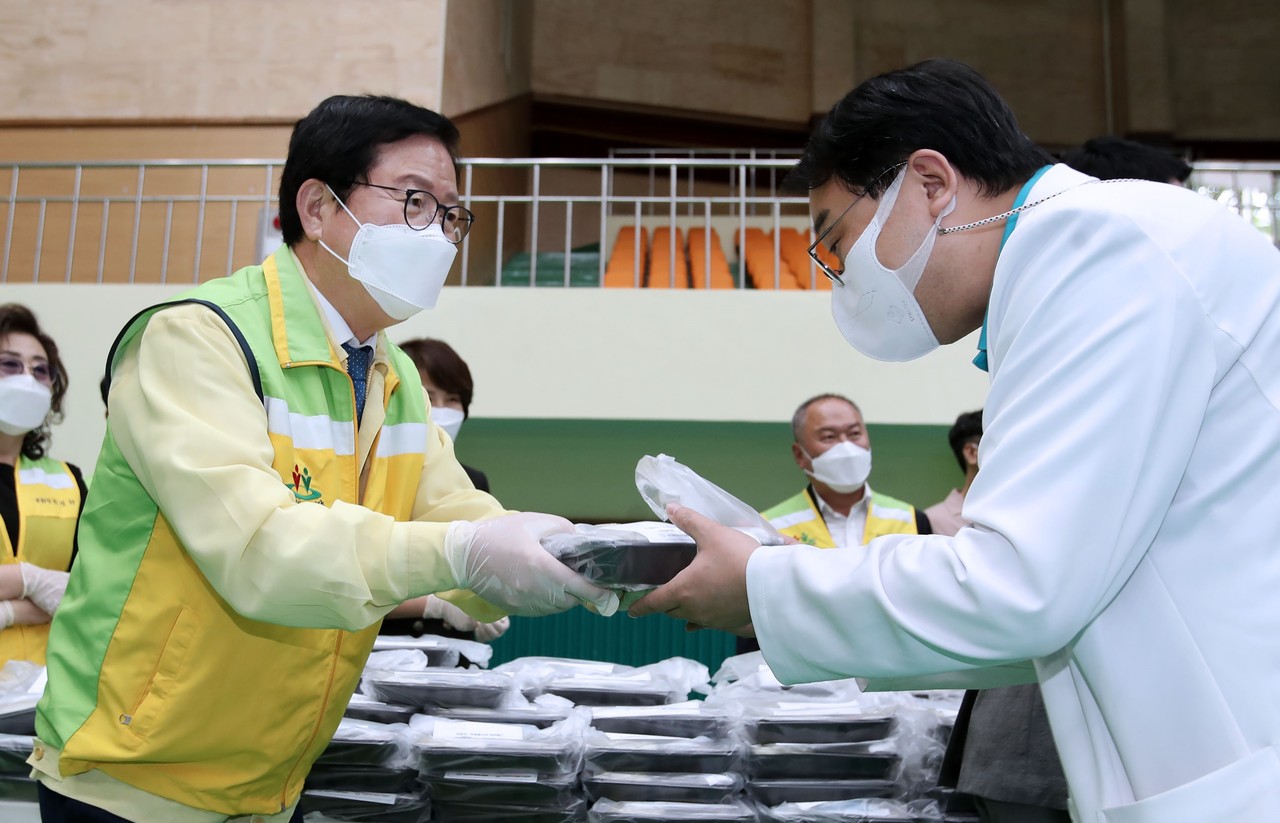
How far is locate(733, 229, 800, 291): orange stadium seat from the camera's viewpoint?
24.7ft

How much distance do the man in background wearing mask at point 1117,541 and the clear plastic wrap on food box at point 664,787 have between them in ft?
2.16

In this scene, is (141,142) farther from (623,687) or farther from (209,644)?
(209,644)

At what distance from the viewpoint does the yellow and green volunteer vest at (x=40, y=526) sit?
8.96ft

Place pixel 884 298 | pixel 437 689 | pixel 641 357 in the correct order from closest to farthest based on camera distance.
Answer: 1. pixel 884 298
2. pixel 437 689
3. pixel 641 357

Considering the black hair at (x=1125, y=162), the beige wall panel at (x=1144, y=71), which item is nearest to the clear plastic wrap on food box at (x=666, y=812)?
the black hair at (x=1125, y=162)

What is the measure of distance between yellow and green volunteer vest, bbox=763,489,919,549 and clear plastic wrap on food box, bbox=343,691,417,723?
83.2 inches

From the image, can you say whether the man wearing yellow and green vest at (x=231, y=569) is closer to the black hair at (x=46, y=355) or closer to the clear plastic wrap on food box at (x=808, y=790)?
the clear plastic wrap on food box at (x=808, y=790)

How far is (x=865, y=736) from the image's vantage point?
1812mm

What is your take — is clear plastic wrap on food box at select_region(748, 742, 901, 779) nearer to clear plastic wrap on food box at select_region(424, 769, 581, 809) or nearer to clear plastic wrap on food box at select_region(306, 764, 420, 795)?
clear plastic wrap on food box at select_region(424, 769, 581, 809)

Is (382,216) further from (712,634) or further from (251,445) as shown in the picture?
(712,634)

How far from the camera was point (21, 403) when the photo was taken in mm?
2957

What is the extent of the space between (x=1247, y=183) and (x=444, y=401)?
36.4 ft

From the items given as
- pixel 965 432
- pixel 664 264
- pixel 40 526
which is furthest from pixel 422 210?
pixel 664 264

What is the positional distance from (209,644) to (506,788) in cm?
57
